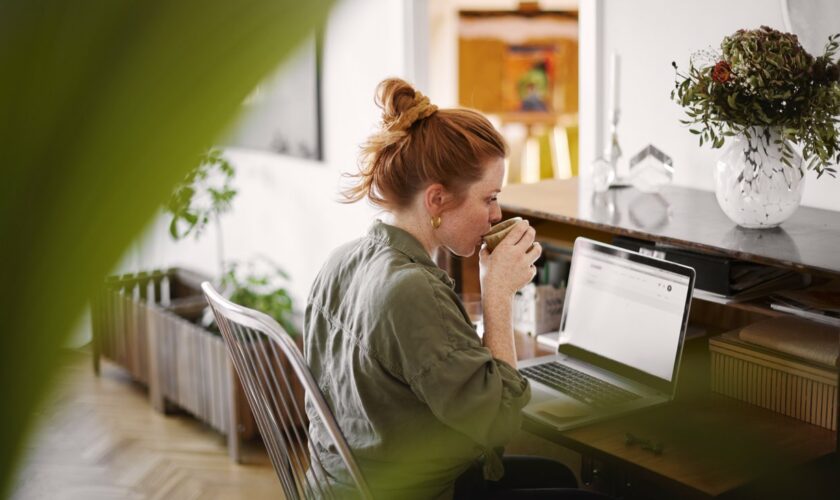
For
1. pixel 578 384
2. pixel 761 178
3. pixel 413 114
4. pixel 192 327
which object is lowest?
pixel 192 327

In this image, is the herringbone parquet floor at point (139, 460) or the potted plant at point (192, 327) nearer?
the herringbone parquet floor at point (139, 460)

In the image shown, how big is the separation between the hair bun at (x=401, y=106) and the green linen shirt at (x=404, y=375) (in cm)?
18

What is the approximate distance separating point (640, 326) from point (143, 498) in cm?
195

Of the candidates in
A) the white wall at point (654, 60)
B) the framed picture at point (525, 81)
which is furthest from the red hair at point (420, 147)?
the framed picture at point (525, 81)

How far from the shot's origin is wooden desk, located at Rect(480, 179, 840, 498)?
163 centimetres

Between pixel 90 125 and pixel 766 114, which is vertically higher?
pixel 766 114

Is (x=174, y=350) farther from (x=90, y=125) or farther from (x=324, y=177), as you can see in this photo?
(x=90, y=125)

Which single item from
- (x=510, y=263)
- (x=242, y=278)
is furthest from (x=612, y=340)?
(x=242, y=278)

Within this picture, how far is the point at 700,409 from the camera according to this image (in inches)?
74.7

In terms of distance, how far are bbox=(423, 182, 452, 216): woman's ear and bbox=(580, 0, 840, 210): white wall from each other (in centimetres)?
95

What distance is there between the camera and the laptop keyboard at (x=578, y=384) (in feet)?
6.33

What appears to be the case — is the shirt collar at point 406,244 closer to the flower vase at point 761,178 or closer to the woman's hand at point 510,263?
the woman's hand at point 510,263

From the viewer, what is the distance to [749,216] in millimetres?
1912

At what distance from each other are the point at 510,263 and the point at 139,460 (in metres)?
2.24
